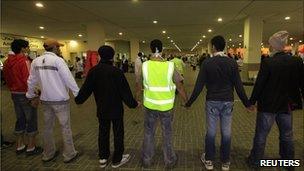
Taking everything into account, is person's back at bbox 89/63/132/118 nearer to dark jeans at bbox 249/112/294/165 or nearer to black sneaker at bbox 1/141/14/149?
dark jeans at bbox 249/112/294/165

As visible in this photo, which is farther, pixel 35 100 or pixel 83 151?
pixel 83 151

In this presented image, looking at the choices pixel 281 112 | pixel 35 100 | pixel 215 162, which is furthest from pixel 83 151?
pixel 281 112

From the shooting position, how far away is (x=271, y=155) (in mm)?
4379

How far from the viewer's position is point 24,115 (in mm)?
4617

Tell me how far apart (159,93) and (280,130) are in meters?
1.79

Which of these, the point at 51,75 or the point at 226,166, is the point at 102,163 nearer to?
the point at 51,75

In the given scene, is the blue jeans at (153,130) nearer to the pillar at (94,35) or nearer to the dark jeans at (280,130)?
the dark jeans at (280,130)

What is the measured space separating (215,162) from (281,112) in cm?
126

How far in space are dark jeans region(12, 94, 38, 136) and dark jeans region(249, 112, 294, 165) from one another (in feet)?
11.8

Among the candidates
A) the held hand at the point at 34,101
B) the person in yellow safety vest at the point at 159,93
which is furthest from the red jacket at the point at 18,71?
the person in yellow safety vest at the point at 159,93

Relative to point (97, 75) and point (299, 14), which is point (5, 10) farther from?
point (299, 14)

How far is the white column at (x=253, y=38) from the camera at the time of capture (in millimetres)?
13766

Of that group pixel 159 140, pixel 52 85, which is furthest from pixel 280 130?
pixel 52 85

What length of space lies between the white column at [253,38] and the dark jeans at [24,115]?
1213cm
